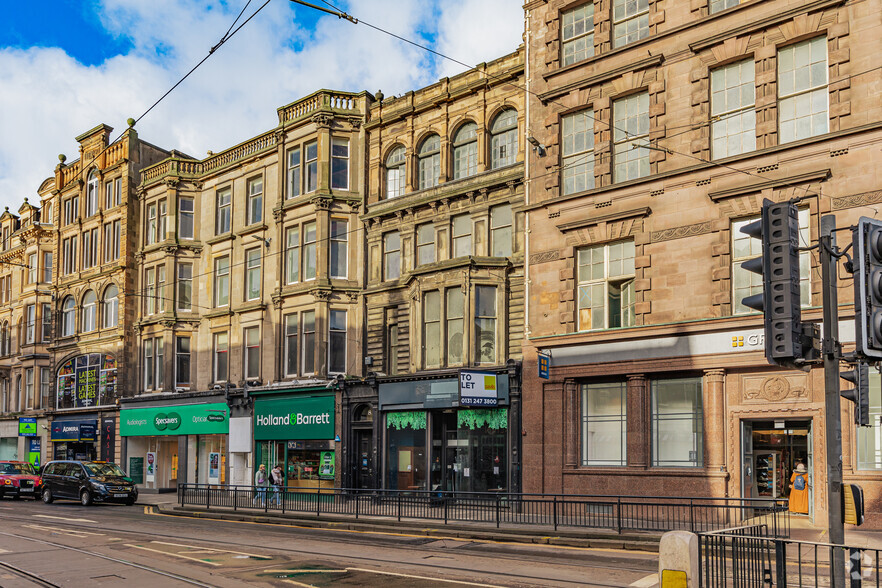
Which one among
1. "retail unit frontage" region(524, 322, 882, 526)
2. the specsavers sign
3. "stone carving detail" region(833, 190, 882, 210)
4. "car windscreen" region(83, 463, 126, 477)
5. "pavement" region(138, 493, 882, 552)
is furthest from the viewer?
"car windscreen" region(83, 463, 126, 477)

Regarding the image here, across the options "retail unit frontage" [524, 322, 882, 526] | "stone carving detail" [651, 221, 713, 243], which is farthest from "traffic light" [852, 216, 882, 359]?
"stone carving detail" [651, 221, 713, 243]

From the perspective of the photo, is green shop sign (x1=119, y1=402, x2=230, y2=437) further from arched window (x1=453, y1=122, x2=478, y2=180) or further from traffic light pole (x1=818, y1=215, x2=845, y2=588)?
traffic light pole (x1=818, y1=215, x2=845, y2=588)

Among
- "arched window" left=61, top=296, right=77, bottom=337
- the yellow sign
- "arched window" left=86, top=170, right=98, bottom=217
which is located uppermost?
"arched window" left=86, top=170, right=98, bottom=217

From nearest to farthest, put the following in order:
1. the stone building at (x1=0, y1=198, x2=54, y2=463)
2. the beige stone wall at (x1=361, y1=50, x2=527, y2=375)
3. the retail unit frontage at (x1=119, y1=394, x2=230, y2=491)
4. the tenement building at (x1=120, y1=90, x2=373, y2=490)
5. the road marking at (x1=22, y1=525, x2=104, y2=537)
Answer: the road marking at (x1=22, y1=525, x2=104, y2=537), the beige stone wall at (x1=361, y1=50, x2=527, y2=375), the tenement building at (x1=120, y1=90, x2=373, y2=490), the retail unit frontage at (x1=119, y1=394, x2=230, y2=491), the stone building at (x1=0, y1=198, x2=54, y2=463)

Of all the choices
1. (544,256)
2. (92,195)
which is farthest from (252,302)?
(92,195)

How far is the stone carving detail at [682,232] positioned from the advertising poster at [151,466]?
29.7 m

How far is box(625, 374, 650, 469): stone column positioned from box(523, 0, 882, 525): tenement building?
0.18ft

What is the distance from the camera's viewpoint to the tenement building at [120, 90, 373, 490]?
3497cm

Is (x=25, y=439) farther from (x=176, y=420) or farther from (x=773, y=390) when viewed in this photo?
(x=773, y=390)

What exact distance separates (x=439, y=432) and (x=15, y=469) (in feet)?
70.6

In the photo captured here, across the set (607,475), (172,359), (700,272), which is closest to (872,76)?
(700,272)

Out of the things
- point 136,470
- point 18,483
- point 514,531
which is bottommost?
point 136,470

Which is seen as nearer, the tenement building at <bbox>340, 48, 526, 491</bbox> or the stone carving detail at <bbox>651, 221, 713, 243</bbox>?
the stone carving detail at <bbox>651, 221, 713, 243</bbox>

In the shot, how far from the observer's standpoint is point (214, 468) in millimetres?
40094
